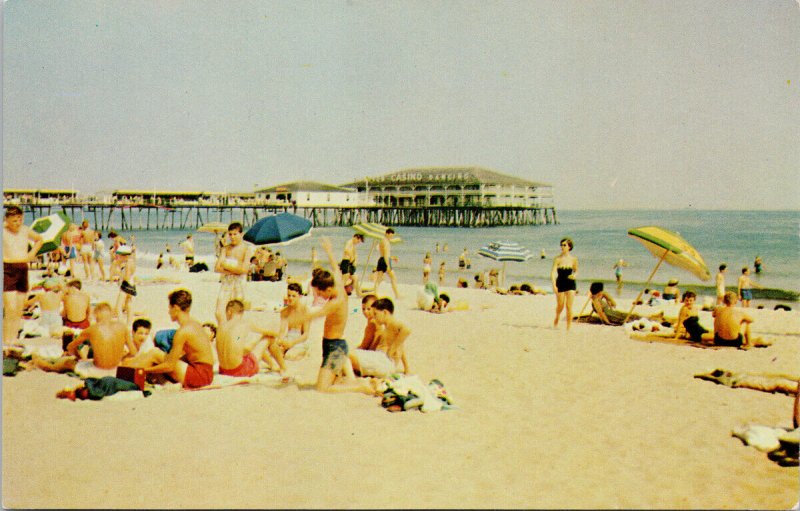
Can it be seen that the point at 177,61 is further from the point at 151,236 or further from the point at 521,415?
the point at 151,236

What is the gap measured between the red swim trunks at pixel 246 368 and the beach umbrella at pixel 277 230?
167 cm

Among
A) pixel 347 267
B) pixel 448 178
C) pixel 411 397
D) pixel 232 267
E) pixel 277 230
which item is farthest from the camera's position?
pixel 448 178

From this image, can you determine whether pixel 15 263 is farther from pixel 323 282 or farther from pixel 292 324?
pixel 323 282

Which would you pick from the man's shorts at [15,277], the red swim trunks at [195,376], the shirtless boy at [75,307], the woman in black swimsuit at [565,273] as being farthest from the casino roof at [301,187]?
the red swim trunks at [195,376]

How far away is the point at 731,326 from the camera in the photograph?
6371 millimetres

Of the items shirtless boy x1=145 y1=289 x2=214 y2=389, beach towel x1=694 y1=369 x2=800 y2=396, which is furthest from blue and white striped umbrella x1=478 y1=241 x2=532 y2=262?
shirtless boy x1=145 y1=289 x2=214 y2=389

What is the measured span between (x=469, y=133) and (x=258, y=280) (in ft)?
17.8

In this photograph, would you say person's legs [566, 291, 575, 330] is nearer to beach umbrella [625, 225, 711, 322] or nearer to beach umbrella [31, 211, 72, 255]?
beach umbrella [625, 225, 711, 322]

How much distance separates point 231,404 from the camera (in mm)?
4199

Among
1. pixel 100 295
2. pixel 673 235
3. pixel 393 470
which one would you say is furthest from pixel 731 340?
pixel 100 295

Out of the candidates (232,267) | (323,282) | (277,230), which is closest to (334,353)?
(323,282)

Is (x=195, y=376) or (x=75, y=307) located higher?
(x=75, y=307)

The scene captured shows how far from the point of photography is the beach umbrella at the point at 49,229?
5520mm

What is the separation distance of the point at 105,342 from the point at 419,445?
2580 millimetres
